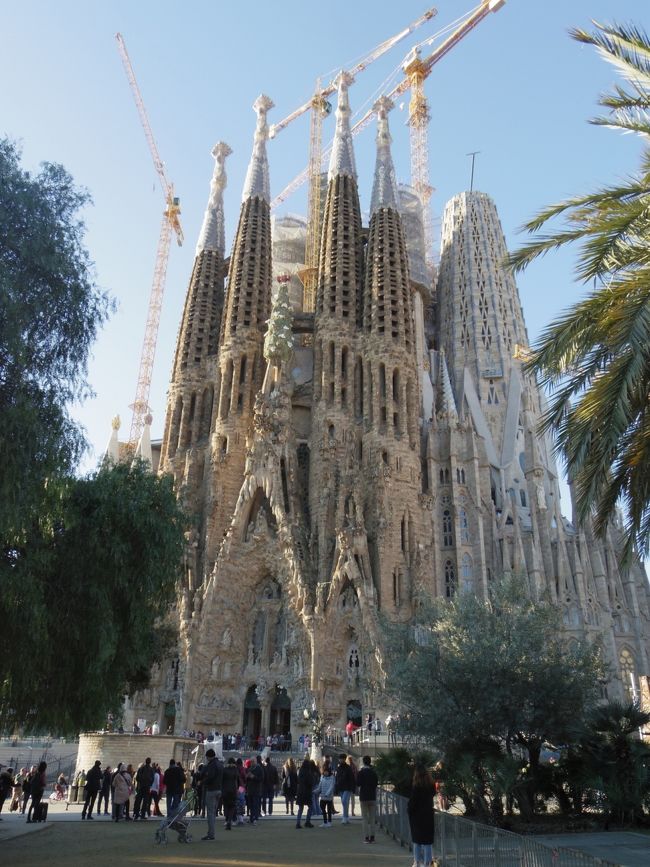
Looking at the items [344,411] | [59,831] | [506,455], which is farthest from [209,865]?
[506,455]

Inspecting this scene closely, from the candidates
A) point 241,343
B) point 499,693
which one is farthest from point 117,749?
point 241,343

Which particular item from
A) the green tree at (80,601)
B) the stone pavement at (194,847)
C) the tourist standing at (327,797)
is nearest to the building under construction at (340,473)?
the tourist standing at (327,797)

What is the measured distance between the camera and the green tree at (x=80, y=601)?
13.4 m

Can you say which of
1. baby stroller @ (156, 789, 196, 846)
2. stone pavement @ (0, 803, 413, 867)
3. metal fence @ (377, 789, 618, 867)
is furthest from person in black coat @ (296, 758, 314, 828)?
metal fence @ (377, 789, 618, 867)

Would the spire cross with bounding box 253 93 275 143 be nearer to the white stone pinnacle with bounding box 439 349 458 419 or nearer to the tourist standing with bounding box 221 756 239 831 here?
the white stone pinnacle with bounding box 439 349 458 419

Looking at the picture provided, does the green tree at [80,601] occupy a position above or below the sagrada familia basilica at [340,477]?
below

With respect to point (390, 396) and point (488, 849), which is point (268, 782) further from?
point (390, 396)

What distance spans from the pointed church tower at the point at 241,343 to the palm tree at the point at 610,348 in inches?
1152

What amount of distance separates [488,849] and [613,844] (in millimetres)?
3572

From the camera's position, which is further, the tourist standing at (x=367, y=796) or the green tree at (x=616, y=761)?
the green tree at (x=616, y=761)

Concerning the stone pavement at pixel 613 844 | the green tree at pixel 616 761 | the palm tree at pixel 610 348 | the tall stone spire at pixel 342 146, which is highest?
the tall stone spire at pixel 342 146

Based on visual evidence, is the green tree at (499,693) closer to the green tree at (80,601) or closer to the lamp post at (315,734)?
the green tree at (80,601)

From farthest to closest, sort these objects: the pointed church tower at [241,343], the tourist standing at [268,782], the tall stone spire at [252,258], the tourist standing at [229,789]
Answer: the tall stone spire at [252,258] < the pointed church tower at [241,343] < the tourist standing at [268,782] < the tourist standing at [229,789]

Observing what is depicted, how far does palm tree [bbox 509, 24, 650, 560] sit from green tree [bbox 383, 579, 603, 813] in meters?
3.86
